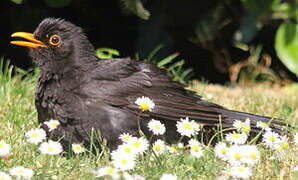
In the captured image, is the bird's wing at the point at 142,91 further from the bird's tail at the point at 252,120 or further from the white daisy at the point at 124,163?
the white daisy at the point at 124,163

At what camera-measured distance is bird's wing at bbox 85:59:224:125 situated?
5000 millimetres

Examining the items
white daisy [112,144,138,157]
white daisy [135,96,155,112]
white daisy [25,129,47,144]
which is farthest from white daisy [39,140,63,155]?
white daisy [135,96,155,112]

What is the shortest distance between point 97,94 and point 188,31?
4.14 m

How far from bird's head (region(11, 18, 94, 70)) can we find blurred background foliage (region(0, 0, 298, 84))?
195 centimetres

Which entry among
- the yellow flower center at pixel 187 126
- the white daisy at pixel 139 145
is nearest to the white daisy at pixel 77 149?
the white daisy at pixel 139 145

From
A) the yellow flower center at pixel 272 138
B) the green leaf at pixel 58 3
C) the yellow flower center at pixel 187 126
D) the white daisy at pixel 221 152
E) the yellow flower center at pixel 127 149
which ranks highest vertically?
the green leaf at pixel 58 3

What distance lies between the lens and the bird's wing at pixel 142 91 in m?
5.00

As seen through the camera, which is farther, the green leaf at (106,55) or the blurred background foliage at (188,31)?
the blurred background foliage at (188,31)

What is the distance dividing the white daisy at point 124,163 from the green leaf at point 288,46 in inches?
126

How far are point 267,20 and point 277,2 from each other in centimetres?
125

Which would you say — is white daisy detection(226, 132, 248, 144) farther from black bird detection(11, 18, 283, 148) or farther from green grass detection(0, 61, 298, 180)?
black bird detection(11, 18, 283, 148)

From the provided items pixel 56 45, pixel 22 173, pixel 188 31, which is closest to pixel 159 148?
pixel 22 173

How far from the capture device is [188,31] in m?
8.86

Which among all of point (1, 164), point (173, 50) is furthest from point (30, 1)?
point (1, 164)
